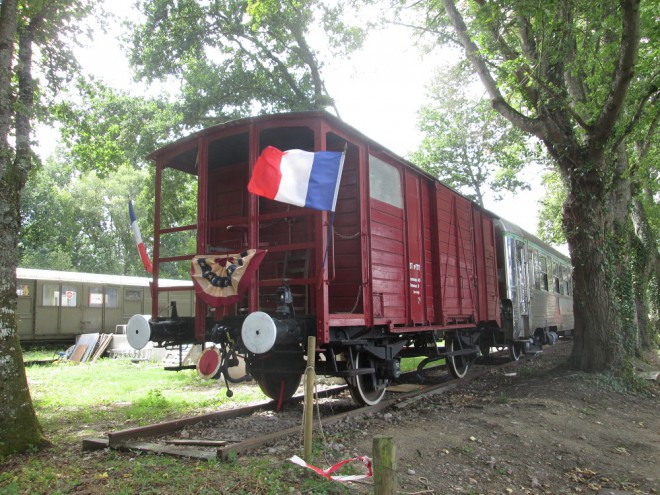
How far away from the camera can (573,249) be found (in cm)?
931

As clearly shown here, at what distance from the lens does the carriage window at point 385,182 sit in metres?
6.60

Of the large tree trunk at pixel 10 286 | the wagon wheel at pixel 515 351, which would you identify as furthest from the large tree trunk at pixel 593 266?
the large tree trunk at pixel 10 286

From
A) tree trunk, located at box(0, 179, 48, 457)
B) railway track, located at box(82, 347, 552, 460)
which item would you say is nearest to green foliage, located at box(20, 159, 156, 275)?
railway track, located at box(82, 347, 552, 460)

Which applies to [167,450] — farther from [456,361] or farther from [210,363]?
[456,361]

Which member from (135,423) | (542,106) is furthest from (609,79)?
(135,423)

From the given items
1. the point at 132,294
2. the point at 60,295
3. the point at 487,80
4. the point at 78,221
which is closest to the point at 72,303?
the point at 60,295

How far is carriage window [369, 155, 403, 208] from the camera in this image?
660 cm

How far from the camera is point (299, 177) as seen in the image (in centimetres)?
526

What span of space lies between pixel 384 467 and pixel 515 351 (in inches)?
423

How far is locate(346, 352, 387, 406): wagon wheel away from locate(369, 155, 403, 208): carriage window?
2.12 metres

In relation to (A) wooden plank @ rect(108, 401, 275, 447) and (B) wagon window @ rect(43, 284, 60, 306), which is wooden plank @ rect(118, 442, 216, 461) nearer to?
(A) wooden plank @ rect(108, 401, 275, 447)

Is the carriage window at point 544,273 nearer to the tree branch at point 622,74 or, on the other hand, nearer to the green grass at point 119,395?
the tree branch at point 622,74

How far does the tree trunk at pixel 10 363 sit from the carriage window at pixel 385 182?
4.03m

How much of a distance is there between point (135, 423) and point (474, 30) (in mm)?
7937
